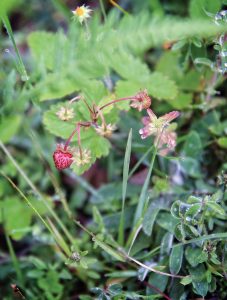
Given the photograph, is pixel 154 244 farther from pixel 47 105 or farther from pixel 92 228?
pixel 47 105

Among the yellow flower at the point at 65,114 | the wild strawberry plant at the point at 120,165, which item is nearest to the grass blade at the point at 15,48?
the wild strawberry plant at the point at 120,165

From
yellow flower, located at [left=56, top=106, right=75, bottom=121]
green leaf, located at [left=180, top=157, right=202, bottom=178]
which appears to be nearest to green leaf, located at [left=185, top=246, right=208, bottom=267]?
green leaf, located at [left=180, top=157, right=202, bottom=178]

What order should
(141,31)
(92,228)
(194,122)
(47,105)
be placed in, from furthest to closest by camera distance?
(47,105)
(194,122)
(92,228)
(141,31)

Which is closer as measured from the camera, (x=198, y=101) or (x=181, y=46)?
(x=181, y=46)

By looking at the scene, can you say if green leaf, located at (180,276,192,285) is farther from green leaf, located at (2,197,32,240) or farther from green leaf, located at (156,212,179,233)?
green leaf, located at (2,197,32,240)

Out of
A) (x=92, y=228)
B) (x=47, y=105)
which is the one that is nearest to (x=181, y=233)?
(x=92, y=228)

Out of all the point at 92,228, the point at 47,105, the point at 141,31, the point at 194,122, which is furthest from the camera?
the point at 47,105
